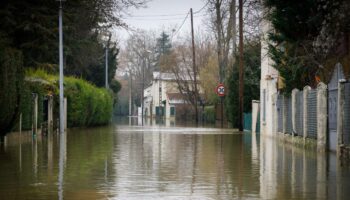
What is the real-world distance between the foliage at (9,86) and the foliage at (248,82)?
1050 inches

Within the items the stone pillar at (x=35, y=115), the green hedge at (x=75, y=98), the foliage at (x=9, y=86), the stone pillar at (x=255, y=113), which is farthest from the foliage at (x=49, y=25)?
the stone pillar at (x=255, y=113)

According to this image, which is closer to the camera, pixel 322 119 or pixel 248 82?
pixel 322 119

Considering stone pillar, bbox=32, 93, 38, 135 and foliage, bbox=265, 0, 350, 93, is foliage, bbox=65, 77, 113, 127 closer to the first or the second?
stone pillar, bbox=32, 93, 38, 135

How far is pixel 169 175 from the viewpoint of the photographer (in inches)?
601

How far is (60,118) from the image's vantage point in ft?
128

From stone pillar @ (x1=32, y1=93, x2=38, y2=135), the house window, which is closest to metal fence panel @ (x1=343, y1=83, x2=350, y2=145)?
stone pillar @ (x1=32, y1=93, x2=38, y2=135)

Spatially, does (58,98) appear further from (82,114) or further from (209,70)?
(209,70)

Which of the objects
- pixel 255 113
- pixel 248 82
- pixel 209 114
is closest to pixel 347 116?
pixel 255 113

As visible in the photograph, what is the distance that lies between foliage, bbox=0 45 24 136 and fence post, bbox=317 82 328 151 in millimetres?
10239

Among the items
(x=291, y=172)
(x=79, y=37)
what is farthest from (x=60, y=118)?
(x=291, y=172)

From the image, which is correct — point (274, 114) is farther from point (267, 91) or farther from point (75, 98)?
point (75, 98)

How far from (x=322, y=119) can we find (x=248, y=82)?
28.0 m

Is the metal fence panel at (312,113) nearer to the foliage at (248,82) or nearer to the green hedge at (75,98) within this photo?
the green hedge at (75,98)

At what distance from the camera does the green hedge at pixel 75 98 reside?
33719 millimetres
